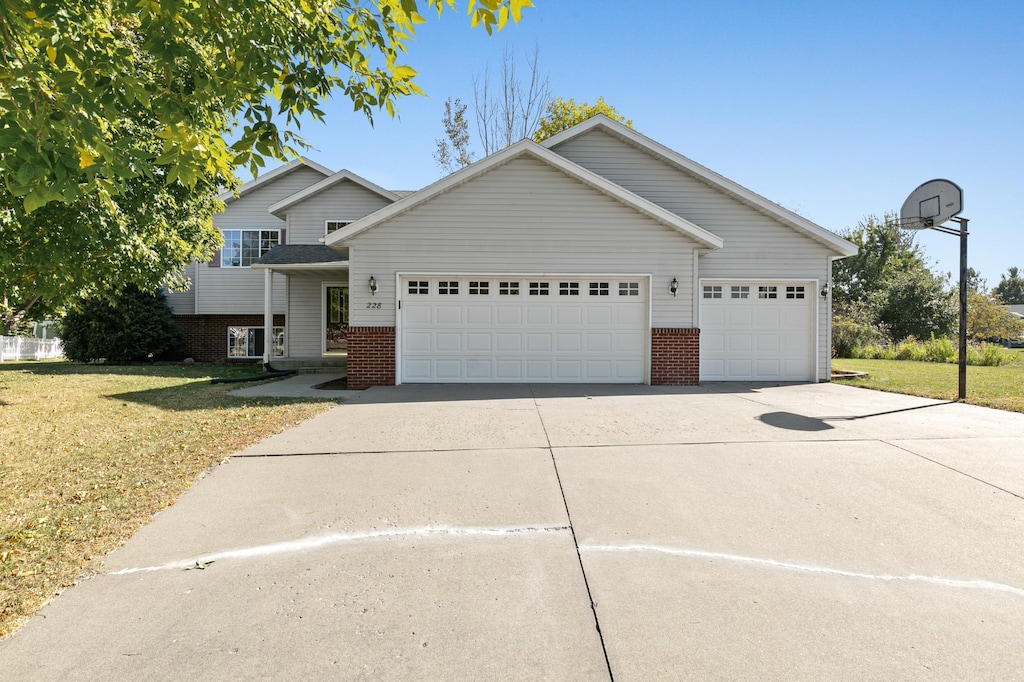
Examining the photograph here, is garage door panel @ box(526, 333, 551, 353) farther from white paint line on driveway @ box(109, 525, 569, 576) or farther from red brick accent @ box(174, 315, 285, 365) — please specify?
red brick accent @ box(174, 315, 285, 365)

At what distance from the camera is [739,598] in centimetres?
271

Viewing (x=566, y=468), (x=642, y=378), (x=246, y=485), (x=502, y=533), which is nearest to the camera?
(x=502, y=533)

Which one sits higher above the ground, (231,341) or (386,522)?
(231,341)

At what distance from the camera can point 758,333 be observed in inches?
490

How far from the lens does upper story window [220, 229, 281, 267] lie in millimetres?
17672

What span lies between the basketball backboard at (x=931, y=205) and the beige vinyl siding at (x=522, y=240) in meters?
4.63

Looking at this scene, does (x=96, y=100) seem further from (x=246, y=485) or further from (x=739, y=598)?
(x=739, y=598)

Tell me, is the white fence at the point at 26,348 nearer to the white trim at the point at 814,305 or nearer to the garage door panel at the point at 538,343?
the garage door panel at the point at 538,343

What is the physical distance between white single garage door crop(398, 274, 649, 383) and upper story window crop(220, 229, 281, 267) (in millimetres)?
9059

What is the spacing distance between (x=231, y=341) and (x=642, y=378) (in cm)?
1448

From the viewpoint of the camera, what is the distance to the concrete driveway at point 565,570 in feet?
7.39

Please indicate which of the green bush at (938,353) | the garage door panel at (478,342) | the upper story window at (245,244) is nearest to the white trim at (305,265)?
the upper story window at (245,244)

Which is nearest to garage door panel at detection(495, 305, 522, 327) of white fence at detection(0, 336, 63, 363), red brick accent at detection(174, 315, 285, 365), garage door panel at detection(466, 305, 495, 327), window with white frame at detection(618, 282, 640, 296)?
garage door panel at detection(466, 305, 495, 327)

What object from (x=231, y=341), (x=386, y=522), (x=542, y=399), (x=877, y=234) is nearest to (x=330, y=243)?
(x=542, y=399)
